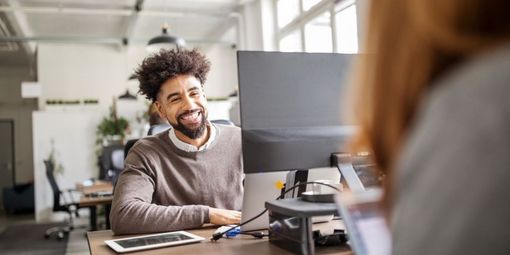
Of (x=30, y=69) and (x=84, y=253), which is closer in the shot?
(x=84, y=253)

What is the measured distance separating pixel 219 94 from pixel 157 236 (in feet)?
27.9

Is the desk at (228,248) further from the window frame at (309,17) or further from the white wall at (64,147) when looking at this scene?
the white wall at (64,147)

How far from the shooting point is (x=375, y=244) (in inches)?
28.1

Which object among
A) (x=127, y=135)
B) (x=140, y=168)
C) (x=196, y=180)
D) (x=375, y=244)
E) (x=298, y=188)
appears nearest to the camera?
(x=375, y=244)

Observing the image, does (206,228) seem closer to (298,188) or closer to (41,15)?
(298,188)

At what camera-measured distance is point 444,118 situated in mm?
385

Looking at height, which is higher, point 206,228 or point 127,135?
point 127,135

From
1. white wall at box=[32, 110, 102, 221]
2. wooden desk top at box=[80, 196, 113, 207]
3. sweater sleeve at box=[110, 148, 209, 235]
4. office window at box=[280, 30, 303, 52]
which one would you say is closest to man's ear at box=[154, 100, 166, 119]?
sweater sleeve at box=[110, 148, 209, 235]

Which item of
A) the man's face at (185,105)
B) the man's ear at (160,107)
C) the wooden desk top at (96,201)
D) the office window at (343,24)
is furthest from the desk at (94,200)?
the office window at (343,24)

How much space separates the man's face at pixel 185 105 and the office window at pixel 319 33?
14.3 ft

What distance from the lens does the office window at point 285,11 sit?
7.28 m

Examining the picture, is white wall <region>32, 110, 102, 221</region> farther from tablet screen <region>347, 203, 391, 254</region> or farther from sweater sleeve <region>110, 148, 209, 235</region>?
tablet screen <region>347, 203, 391, 254</region>

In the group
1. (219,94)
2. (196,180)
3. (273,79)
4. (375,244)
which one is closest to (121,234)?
(196,180)

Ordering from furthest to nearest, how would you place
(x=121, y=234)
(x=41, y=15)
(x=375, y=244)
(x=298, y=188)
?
(x=41, y=15), (x=121, y=234), (x=298, y=188), (x=375, y=244)
